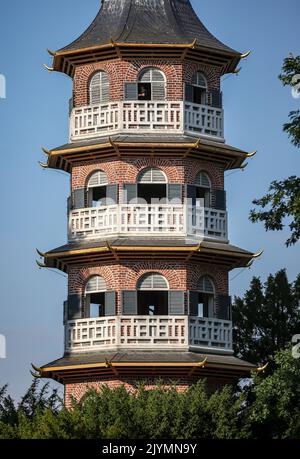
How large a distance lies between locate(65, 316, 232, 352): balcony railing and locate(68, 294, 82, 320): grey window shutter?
61cm

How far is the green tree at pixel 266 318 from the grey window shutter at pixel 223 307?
25.7 feet

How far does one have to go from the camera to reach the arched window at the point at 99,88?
56531 mm

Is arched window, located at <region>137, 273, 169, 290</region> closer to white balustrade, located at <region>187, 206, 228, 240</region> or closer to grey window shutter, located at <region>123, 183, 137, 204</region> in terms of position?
white balustrade, located at <region>187, 206, 228, 240</region>

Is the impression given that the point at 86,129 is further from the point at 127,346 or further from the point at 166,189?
the point at 127,346

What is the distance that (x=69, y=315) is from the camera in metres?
55.0

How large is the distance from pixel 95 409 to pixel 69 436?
132 inches

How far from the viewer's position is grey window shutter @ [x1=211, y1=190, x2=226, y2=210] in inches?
2207

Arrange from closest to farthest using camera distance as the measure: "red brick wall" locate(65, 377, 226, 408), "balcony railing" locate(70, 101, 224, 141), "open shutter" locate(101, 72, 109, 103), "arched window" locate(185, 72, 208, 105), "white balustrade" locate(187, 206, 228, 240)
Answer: "red brick wall" locate(65, 377, 226, 408) < "white balustrade" locate(187, 206, 228, 240) < "balcony railing" locate(70, 101, 224, 141) < "open shutter" locate(101, 72, 109, 103) < "arched window" locate(185, 72, 208, 105)

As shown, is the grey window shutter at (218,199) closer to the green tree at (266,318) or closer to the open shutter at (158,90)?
the open shutter at (158,90)

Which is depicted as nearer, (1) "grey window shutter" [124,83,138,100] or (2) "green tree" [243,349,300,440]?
(2) "green tree" [243,349,300,440]

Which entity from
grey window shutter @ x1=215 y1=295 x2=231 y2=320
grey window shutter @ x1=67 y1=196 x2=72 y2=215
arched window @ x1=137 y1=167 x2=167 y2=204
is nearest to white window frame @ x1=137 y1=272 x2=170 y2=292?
grey window shutter @ x1=215 y1=295 x2=231 y2=320

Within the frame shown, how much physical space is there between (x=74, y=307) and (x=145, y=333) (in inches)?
123

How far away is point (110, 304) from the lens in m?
54.1
